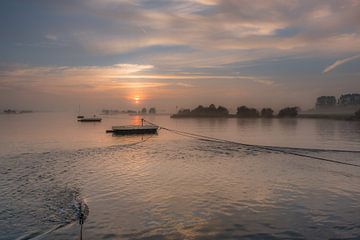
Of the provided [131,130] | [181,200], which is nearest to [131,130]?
[131,130]

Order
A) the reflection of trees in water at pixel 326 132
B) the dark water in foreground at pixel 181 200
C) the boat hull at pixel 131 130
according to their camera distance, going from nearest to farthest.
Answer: the dark water in foreground at pixel 181 200
the reflection of trees in water at pixel 326 132
the boat hull at pixel 131 130

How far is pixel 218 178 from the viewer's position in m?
22.2

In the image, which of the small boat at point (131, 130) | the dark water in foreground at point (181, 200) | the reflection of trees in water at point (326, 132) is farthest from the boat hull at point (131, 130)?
the dark water in foreground at point (181, 200)

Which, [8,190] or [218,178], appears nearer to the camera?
[8,190]

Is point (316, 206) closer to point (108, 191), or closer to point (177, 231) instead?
point (177, 231)

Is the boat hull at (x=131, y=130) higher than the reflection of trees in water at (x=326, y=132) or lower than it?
higher

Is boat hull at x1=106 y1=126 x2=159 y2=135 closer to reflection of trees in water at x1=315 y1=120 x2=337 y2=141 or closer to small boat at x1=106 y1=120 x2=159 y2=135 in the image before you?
small boat at x1=106 y1=120 x2=159 y2=135

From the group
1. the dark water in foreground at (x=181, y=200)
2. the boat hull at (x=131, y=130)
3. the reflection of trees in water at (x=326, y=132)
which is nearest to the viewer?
the dark water in foreground at (x=181, y=200)

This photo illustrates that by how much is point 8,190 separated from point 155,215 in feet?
32.1

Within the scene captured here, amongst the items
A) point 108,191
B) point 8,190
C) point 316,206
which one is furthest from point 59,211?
point 316,206

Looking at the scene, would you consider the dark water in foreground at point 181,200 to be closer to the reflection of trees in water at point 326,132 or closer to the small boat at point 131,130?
the reflection of trees in water at point 326,132

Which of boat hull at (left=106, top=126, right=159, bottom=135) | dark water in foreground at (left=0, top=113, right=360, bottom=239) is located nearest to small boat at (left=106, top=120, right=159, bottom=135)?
boat hull at (left=106, top=126, right=159, bottom=135)

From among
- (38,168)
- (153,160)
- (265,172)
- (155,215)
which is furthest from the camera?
(153,160)

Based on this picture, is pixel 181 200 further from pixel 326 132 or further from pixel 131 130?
pixel 326 132
